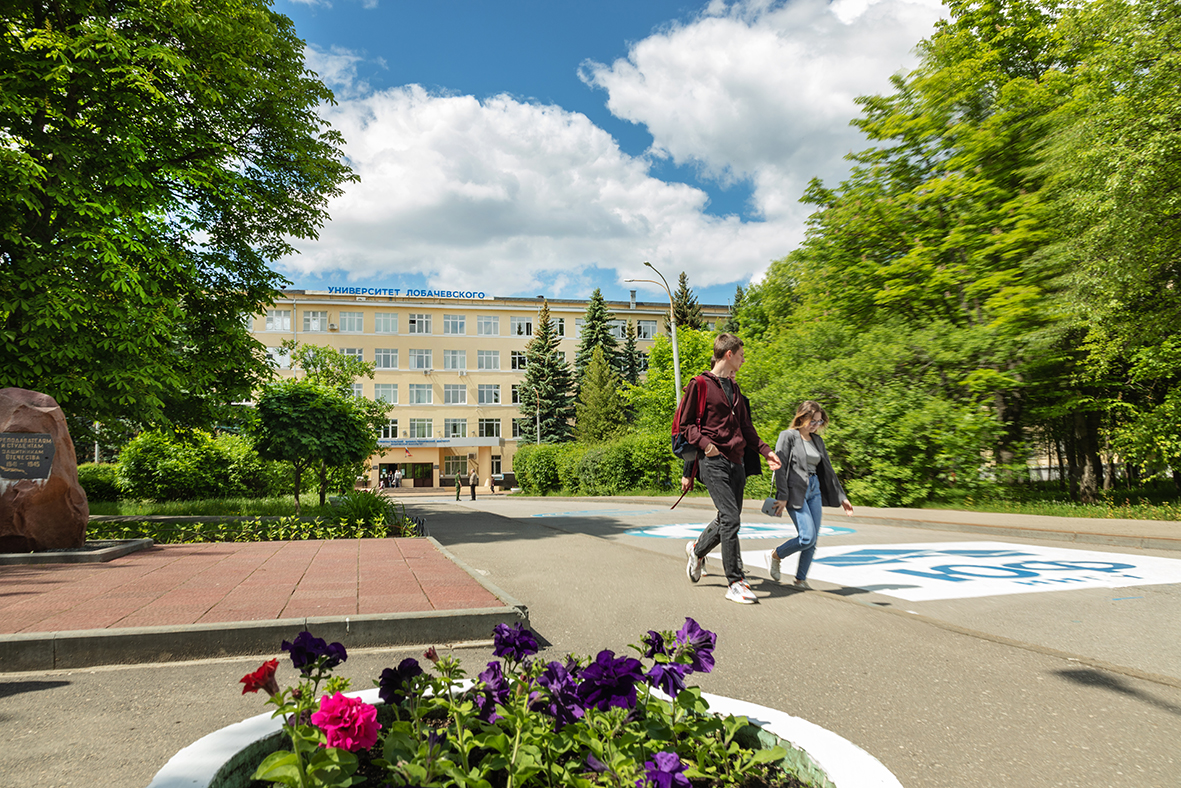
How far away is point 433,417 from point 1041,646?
58994 millimetres

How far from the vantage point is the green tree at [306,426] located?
1475 centimetres

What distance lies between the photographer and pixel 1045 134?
1831 cm

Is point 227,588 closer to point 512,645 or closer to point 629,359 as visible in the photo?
point 512,645

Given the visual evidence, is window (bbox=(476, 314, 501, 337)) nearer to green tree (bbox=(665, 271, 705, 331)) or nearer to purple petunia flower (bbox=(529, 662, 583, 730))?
green tree (bbox=(665, 271, 705, 331))


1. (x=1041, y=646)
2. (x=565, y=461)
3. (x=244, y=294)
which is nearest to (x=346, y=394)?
(x=244, y=294)

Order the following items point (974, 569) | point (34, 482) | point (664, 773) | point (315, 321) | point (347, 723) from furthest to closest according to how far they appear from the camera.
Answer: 1. point (315, 321)
2. point (34, 482)
3. point (974, 569)
4. point (347, 723)
5. point (664, 773)

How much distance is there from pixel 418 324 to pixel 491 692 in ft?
202

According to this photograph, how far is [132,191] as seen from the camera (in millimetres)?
11469

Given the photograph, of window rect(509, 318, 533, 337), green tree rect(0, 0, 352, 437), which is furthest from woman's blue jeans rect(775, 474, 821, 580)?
window rect(509, 318, 533, 337)

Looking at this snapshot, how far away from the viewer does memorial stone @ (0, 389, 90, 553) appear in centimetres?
823

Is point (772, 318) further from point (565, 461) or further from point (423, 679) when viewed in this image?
point (423, 679)

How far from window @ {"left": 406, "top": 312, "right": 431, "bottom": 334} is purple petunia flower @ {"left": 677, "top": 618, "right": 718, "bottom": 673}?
6140cm

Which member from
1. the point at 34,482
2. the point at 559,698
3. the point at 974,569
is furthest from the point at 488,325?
the point at 559,698

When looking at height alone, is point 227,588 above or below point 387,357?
below
